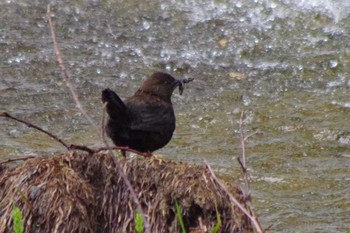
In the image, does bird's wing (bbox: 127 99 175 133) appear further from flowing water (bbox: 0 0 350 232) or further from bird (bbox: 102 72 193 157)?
flowing water (bbox: 0 0 350 232)

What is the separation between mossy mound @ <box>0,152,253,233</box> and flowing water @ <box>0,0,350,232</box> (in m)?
1.90

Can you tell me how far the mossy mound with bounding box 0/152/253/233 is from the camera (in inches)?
154

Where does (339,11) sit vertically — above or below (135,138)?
above

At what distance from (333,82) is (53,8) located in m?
3.14

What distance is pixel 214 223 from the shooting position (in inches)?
157

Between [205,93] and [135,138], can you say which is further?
[205,93]

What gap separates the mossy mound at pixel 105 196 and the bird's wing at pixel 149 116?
179 cm

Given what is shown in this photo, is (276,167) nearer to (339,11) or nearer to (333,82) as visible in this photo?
(333,82)

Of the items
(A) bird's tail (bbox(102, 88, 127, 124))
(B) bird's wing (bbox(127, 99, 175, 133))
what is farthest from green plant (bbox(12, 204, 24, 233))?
(B) bird's wing (bbox(127, 99, 175, 133))

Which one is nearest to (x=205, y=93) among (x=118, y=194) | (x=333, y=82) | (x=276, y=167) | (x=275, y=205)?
(x=333, y=82)

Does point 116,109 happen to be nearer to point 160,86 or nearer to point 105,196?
point 160,86

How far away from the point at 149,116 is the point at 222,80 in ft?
8.78

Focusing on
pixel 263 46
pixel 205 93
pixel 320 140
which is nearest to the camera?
pixel 320 140

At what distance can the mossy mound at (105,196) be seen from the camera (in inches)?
154
